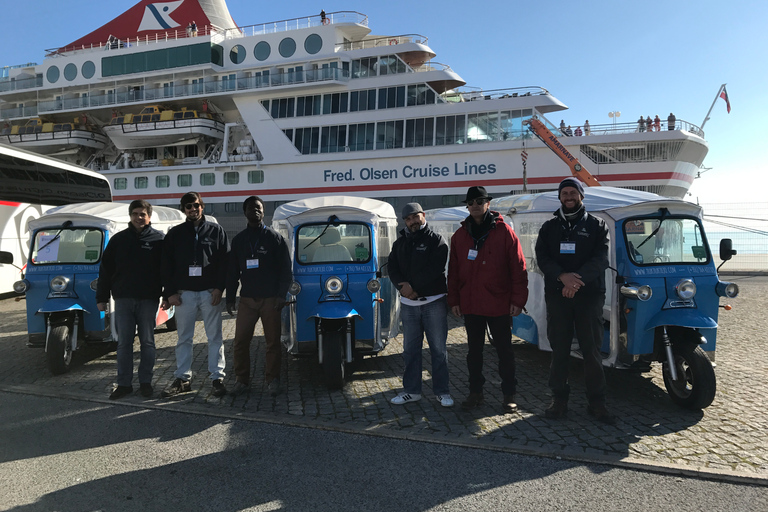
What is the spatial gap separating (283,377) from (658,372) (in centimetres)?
451

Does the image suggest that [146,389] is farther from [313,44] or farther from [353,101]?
[313,44]

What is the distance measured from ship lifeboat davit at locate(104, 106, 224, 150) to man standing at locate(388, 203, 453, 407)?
23733 mm

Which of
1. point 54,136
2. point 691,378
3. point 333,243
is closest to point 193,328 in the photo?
point 333,243

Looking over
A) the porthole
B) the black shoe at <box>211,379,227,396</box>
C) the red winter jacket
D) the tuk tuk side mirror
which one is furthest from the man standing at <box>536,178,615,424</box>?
the porthole

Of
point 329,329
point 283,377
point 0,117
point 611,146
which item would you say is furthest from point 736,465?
point 0,117

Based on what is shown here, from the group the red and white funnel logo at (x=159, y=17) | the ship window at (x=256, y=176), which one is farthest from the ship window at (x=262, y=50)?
the red and white funnel logo at (x=159, y=17)

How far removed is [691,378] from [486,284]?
81.9 inches

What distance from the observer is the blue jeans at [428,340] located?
16.3ft

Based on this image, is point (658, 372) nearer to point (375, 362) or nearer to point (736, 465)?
point (736, 465)

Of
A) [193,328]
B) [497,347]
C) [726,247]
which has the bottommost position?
[497,347]

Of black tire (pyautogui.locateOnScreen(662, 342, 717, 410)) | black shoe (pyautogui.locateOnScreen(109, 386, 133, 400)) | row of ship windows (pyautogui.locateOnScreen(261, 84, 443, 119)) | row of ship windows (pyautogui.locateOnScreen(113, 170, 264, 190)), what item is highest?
row of ship windows (pyautogui.locateOnScreen(261, 84, 443, 119))

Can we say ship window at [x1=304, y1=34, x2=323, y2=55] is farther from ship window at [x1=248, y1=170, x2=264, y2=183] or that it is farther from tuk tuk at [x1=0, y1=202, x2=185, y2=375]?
tuk tuk at [x1=0, y1=202, x2=185, y2=375]

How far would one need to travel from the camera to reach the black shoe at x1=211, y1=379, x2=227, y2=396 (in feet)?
17.5

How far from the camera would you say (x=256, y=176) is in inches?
1013
